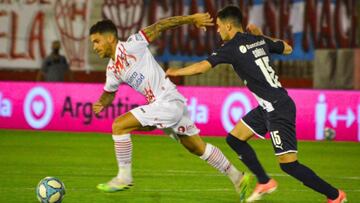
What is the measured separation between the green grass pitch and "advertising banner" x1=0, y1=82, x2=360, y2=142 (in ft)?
1.56

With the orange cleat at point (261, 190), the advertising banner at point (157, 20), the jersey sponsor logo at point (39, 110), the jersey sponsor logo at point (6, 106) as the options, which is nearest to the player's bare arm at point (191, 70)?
the orange cleat at point (261, 190)

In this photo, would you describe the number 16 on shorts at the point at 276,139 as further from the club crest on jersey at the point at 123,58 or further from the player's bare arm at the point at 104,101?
the player's bare arm at the point at 104,101

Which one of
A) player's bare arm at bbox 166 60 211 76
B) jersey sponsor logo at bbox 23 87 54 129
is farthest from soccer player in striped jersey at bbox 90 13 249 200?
jersey sponsor logo at bbox 23 87 54 129

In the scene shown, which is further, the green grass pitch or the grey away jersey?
the green grass pitch

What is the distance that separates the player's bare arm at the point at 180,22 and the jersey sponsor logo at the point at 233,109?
904 centimetres

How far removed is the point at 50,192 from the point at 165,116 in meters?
1.41

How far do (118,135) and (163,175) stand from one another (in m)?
3.24

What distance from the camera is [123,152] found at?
9703 mm

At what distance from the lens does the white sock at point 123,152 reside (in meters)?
9.69

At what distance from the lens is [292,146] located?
931cm

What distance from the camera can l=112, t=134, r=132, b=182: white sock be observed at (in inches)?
381

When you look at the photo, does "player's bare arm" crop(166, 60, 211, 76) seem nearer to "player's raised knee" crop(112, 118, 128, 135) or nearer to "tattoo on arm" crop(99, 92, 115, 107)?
"player's raised knee" crop(112, 118, 128, 135)

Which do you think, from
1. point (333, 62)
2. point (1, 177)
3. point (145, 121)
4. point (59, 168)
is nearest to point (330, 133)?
point (333, 62)

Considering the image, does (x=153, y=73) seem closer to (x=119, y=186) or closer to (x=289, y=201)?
(x=119, y=186)
